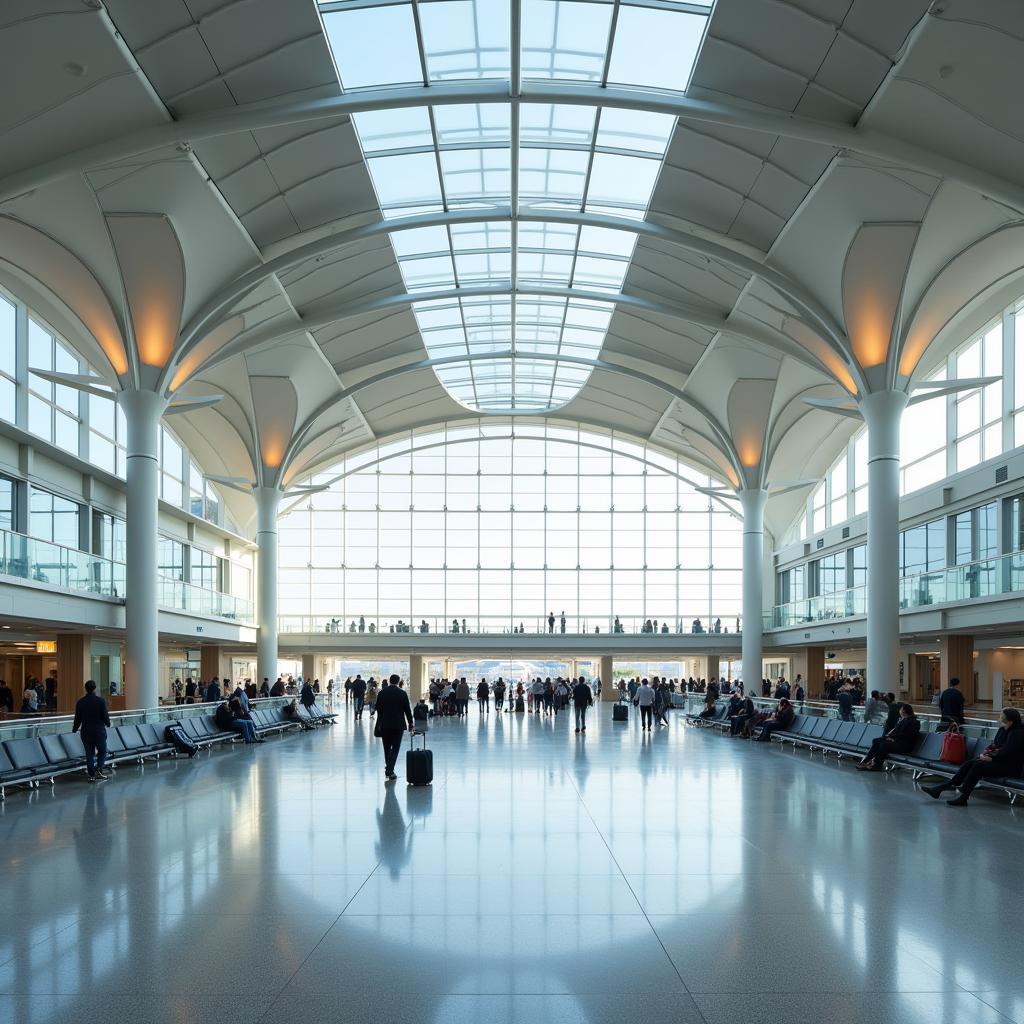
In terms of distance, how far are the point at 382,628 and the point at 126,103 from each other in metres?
34.7

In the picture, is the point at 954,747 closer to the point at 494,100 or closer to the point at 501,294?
the point at 494,100

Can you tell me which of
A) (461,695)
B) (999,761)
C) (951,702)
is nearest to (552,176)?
(951,702)

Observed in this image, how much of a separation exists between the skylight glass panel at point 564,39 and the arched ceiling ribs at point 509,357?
1881 centimetres

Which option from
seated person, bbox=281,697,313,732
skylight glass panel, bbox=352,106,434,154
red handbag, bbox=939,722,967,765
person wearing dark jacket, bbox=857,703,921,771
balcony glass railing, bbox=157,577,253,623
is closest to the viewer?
red handbag, bbox=939,722,967,765

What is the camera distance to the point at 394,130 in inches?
885

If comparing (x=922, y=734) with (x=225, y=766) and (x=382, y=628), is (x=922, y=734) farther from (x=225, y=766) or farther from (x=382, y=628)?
(x=382, y=628)

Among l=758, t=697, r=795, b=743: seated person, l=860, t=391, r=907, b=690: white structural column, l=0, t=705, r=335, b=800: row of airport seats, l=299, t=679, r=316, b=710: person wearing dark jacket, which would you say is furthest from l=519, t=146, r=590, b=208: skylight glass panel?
l=299, t=679, r=316, b=710: person wearing dark jacket

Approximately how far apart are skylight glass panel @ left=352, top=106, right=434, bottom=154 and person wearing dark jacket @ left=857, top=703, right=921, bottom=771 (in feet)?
48.1

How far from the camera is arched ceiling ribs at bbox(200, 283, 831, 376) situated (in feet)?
89.8

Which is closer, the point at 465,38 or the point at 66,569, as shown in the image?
the point at 465,38

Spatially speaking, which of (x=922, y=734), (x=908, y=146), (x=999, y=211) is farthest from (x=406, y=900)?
(x=999, y=211)

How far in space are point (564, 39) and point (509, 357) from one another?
2229cm

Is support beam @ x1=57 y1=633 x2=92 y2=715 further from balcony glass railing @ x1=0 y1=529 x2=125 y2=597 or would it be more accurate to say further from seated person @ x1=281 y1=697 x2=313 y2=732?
seated person @ x1=281 y1=697 x2=313 y2=732

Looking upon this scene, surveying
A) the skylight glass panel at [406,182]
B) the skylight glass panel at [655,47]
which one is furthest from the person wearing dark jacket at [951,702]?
the skylight glass panel at [406,182]
